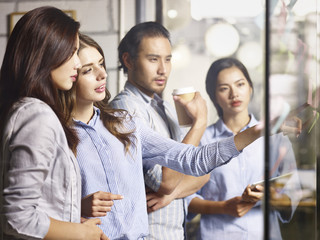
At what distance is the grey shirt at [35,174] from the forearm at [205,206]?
0.46m

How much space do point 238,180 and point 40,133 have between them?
0.76 metres

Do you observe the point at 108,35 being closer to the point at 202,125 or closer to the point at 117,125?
the point at 117,125

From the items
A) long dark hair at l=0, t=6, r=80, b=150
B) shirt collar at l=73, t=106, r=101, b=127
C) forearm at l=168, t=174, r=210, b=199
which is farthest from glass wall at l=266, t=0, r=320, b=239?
long dark hair at l=0, t=6, r=80, b=150

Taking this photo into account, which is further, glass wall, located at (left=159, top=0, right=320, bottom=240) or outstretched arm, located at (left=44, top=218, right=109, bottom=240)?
glass wall, located at (left=159, top=0, right=320, bottom=240)

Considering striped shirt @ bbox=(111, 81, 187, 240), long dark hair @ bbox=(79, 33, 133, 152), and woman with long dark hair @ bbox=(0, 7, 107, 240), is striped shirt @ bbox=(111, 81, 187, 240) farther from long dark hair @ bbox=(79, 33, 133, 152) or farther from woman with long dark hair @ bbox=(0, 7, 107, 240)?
woman with long dark hair @ bbox=(0, 7, 107, 240)

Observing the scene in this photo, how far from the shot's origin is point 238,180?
69.7 inches

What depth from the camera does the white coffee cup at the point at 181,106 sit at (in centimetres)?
176

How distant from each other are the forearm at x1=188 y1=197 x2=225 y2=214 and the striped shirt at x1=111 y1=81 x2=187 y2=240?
11 centimetres

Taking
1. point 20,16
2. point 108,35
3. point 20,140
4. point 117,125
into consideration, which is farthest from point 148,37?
point 20,140

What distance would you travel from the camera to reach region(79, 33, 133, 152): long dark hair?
5.72 ft

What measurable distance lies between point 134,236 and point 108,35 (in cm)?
77

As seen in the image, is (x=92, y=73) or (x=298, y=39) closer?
(x=92, y=73)

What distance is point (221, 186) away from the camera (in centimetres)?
178

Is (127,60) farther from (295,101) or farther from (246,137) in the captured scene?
(295,101)
